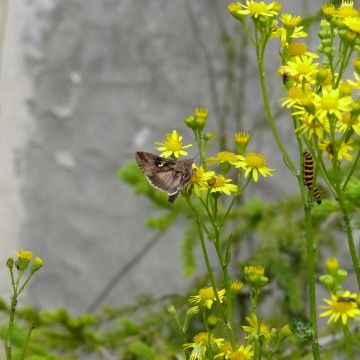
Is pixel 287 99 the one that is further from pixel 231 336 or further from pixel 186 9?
pixel 186 9

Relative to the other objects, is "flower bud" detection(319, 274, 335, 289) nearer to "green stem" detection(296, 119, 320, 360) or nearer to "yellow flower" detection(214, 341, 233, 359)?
"green stem" detection(296, 119, 320, 360)

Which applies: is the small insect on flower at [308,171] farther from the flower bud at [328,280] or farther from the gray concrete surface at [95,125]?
the gray concrete surface at [95,125]

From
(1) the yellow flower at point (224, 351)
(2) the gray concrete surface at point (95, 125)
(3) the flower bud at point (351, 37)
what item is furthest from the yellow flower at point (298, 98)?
(2) the gray concrete surface at point (95, 125)

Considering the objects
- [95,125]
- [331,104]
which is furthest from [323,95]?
[95,125]

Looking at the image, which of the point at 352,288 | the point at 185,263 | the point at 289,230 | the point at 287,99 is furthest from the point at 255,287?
the point at 352,288

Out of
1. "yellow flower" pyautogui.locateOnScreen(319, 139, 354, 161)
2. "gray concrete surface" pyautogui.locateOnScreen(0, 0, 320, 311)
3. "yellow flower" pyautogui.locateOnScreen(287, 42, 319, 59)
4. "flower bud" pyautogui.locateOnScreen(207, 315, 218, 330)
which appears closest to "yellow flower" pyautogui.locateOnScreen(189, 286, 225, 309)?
"flower bud" pyautogui.locateOnScreen(207, 315, 218, 330)
